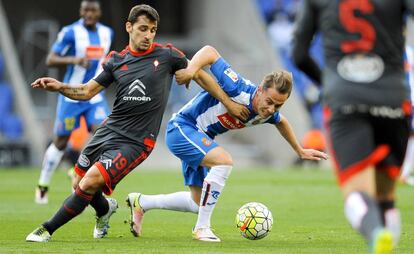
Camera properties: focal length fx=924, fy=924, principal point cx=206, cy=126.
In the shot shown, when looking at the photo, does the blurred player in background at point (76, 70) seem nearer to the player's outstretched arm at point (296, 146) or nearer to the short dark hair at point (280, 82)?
the player's outstretched arm at point (296, 146)

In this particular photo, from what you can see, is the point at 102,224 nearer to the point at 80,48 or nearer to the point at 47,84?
the point at 47,84

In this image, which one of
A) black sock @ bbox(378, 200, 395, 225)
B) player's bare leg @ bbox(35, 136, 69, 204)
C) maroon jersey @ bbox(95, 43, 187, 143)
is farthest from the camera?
player's bare leg @ bbox(35, 136, 69, 204)

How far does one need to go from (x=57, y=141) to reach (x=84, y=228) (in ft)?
11.9

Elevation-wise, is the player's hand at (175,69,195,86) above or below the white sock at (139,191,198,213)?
above

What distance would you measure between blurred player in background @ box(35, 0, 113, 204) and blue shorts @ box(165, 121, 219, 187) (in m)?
4.10

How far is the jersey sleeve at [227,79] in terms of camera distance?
8203mm

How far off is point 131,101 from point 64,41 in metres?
5.15

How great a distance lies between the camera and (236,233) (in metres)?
9.05

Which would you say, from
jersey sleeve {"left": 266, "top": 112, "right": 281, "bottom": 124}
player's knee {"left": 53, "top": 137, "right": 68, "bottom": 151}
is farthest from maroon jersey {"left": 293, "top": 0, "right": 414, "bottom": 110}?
player's knee {"left": 53, "top": 137, "right": 68, "bottom": 151}

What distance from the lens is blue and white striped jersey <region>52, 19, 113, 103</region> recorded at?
13.0m

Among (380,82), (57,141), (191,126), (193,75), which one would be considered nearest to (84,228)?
(191,126)

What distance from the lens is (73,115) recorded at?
12703mm

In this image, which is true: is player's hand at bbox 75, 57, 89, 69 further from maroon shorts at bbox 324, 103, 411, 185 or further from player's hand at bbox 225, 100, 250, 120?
maroon shorts at bbox 324, 103, 411, 185

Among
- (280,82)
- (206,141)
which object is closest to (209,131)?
(206,141)
